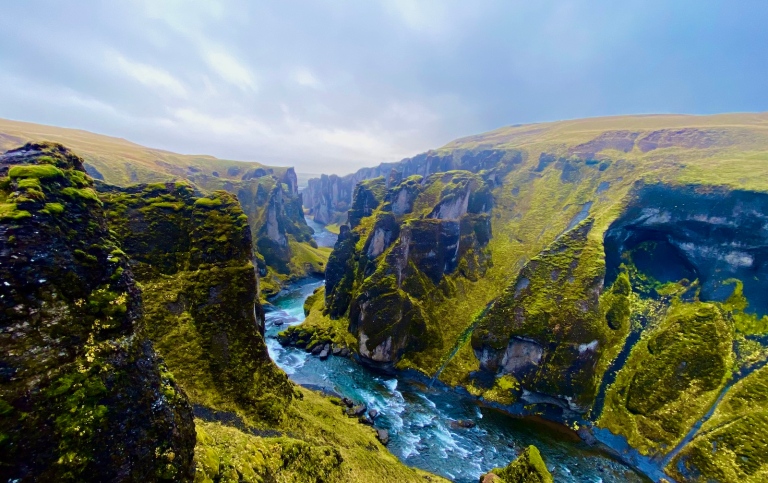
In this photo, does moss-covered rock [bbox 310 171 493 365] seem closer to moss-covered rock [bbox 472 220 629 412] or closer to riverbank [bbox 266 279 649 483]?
riverbank [bbox 266 279 649 483]

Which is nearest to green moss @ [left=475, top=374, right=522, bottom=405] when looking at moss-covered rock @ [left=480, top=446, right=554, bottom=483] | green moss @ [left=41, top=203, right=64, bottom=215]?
moss-covered rock @ [left=480, top=446, right=554, bottom=483]

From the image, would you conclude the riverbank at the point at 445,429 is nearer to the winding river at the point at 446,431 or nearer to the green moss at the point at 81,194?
the winding river at the point at 446,431

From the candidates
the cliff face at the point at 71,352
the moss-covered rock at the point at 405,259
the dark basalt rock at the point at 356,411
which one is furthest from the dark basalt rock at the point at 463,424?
the cliff face at the point at 71,352

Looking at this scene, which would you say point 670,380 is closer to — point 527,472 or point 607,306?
point 607,306

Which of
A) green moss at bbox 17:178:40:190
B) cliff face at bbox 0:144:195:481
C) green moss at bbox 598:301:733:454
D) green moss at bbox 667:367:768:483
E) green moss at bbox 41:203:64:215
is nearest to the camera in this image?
cliff face at bbox 0:144:195:481

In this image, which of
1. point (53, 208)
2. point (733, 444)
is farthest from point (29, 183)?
point (733, 444)

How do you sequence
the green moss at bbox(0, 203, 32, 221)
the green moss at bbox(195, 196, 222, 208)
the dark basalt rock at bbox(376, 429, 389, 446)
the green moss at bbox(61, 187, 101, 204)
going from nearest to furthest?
the green moss at bbox(0, 203, 32, 221), the green moss at bbox(61, 187, 101, 204), the dark basalt rock at bbox(376, 429, 389, 446), the green moss at bbox(195, 196, 222, 208)

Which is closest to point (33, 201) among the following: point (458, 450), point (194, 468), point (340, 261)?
point (194, 468)
